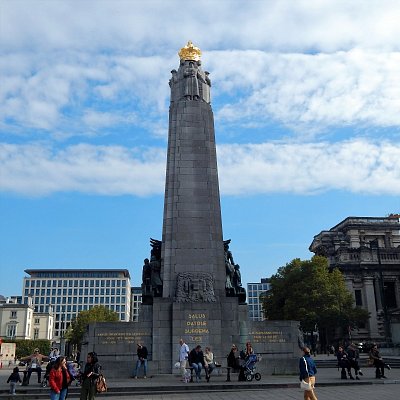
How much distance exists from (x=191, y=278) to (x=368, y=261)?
66.1m

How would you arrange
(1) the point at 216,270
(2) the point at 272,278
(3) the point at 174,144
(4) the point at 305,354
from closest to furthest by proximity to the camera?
1. (4) the point at 305,354
2. (1) the point at 216,270
3. (3) the point at 174,144
4. (2) the point at 272,278

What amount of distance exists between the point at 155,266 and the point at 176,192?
413 centimetres

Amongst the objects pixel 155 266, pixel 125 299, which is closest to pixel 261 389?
pixel 155 266

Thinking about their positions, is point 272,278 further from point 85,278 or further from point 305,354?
point 85,278

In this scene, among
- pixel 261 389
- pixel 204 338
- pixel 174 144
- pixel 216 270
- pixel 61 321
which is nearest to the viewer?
pixel 261 389

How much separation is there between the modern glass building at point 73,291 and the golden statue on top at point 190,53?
400 feet

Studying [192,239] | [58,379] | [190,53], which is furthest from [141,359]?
[190,53]

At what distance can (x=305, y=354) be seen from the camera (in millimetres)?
11617

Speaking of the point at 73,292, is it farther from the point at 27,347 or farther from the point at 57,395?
the point at 57,395

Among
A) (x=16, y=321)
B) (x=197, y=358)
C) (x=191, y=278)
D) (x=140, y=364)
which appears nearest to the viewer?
(x=197, y=358)

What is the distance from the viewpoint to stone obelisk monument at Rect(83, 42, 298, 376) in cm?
2236

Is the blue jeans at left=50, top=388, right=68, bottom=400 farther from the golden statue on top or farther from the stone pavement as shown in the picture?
the golden statue on top

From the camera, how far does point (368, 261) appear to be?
82125mm

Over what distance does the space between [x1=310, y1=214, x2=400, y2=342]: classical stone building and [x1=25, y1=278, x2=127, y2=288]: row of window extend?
70.3 meters
